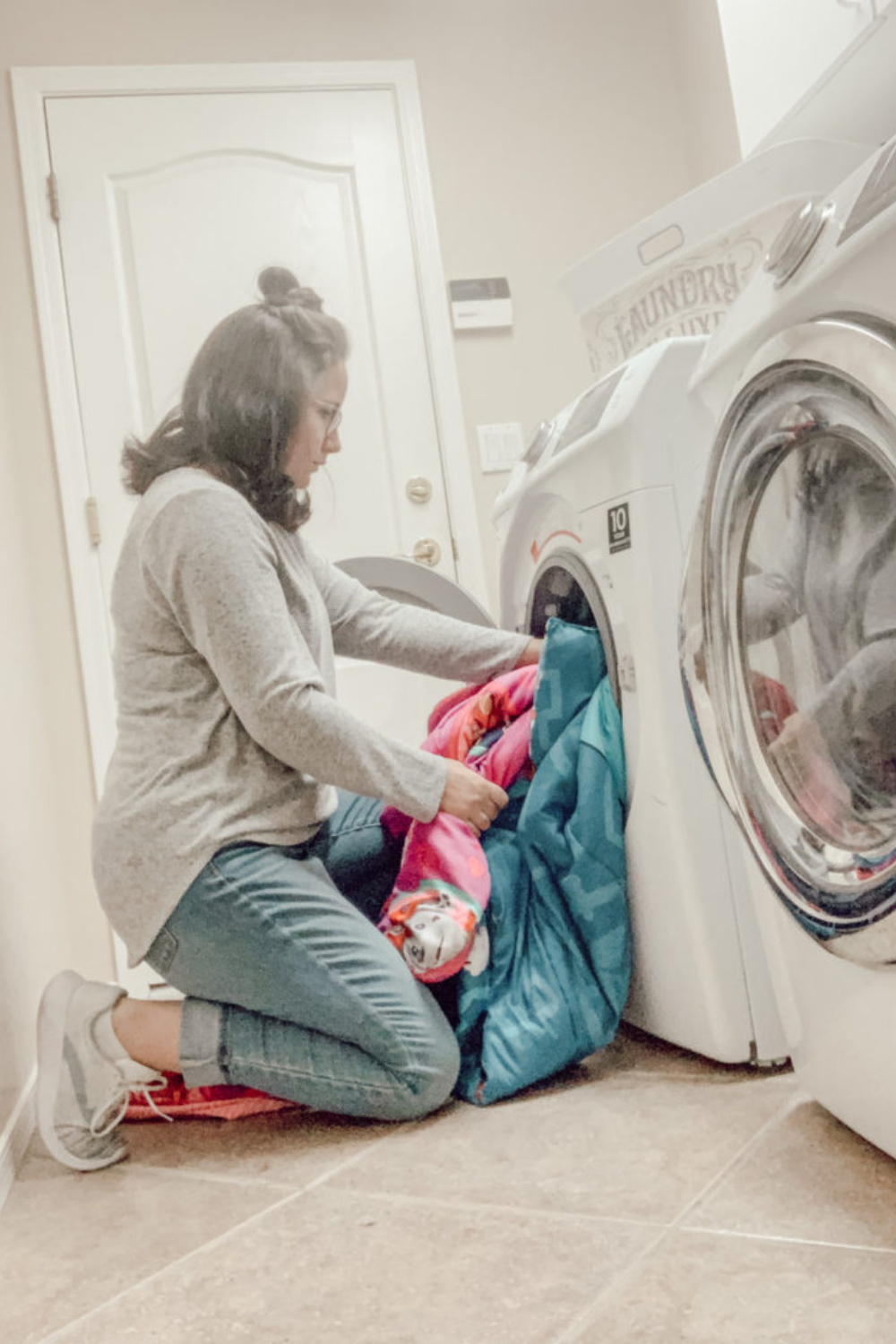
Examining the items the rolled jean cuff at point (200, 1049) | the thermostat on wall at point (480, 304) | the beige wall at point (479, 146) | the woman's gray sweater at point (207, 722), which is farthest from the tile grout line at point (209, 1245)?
the thermostat on wall at point (480, 304)

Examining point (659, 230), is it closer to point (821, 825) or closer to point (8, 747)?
point (821, 825)

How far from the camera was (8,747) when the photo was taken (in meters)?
1.79

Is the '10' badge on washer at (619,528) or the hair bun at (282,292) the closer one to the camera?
the '10' badge on washer at (619,528)

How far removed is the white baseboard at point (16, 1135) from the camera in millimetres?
1289

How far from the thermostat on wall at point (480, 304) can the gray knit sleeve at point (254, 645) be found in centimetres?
162

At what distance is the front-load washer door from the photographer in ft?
2.74

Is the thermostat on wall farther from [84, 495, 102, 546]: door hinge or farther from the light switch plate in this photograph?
[84, 495, 102, 546]: door hinge

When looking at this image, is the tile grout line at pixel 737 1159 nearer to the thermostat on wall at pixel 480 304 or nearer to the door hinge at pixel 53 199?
the thermostat on wall at pixel 480 304

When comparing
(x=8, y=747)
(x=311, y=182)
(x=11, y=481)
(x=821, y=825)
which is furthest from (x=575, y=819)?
(x=311, y=182)

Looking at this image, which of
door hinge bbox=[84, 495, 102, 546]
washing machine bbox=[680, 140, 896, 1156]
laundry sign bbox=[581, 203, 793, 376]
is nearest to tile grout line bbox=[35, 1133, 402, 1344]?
washing machine bbox=[680, 140, 896, 1156]

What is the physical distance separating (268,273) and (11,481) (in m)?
1.16

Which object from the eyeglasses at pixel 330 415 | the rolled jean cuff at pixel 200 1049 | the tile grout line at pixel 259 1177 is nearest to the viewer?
the tile grout line at pixel 259 1177

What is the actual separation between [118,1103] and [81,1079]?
0.18ft

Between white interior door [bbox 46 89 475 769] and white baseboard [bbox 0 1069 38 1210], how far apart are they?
134cm
